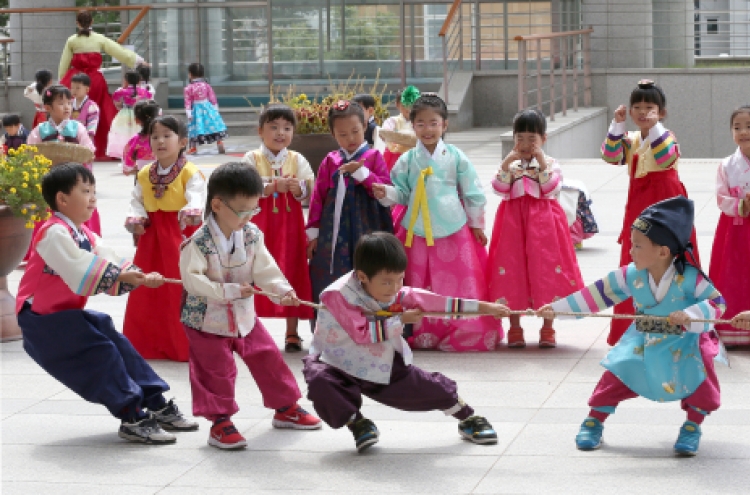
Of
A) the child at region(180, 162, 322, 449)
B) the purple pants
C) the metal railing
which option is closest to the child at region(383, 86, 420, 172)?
the child at region(180, 162, 322, 449)

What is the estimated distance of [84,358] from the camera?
515 cm

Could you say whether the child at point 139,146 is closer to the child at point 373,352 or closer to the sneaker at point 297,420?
the sneaker at point 297,420

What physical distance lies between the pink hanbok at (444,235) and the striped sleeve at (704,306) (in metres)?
2.13

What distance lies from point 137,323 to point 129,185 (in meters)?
8.18

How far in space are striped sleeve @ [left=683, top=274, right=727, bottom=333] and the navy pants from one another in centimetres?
230

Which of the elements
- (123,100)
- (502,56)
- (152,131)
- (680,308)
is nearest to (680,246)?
(680,308)

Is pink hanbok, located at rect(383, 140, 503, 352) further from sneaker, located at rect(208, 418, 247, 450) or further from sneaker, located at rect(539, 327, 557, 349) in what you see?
sneaker, located at rect(208, 418, 247, 450)

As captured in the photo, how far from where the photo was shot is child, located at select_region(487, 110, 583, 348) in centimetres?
680

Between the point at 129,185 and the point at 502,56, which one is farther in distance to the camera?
the point at 502,56

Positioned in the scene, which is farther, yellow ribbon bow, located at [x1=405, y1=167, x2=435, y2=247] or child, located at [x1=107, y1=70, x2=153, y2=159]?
child, located at [x1=107, y1=70, x2=153, y2=159]

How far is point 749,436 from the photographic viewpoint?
4.92 m

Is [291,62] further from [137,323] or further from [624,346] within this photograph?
[624,346]

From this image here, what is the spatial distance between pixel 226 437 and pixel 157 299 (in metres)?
2.00

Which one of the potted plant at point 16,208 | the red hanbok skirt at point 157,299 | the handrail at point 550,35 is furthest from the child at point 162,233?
the handrail at point 550,35
